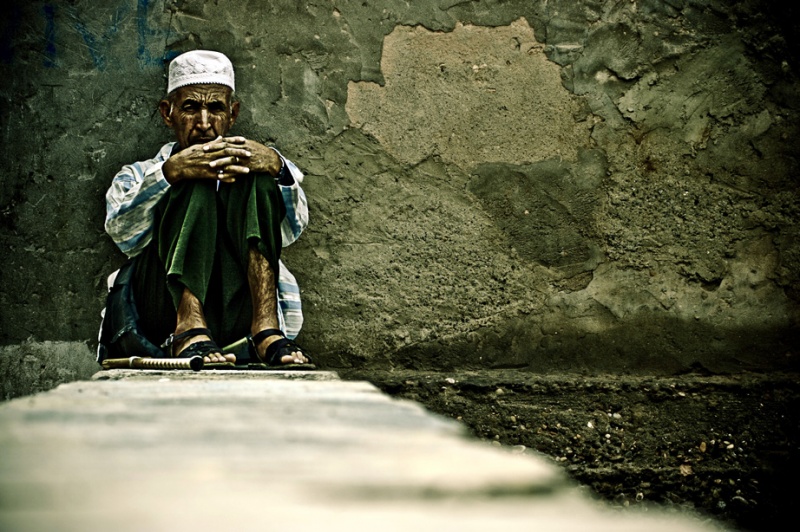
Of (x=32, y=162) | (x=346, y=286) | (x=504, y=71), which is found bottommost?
(x=346, y=286)

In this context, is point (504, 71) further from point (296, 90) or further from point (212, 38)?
point (212, 38)

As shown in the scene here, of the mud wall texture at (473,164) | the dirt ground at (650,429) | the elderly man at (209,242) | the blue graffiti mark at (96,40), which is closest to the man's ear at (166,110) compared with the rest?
the elderly man at (209,242)

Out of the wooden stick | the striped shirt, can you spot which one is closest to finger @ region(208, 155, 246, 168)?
the striped shirt

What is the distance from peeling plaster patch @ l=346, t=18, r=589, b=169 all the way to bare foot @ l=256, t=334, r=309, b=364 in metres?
1.07

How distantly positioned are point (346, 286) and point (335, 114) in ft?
2.20

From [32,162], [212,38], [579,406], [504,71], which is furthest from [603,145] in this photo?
[32,162]

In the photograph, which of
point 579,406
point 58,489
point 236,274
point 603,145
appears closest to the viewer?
point 58,489

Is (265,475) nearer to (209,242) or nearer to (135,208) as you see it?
→ (209,242)

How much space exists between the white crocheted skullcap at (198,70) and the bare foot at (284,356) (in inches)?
36.2

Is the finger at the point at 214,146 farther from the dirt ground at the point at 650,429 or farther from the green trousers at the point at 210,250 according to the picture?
the dirt ground at the point at 650,429

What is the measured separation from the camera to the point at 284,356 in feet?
9.07

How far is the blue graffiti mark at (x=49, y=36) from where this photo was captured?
11.7 feet

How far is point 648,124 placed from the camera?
3674 mm

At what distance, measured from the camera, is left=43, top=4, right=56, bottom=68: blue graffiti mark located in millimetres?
3570
